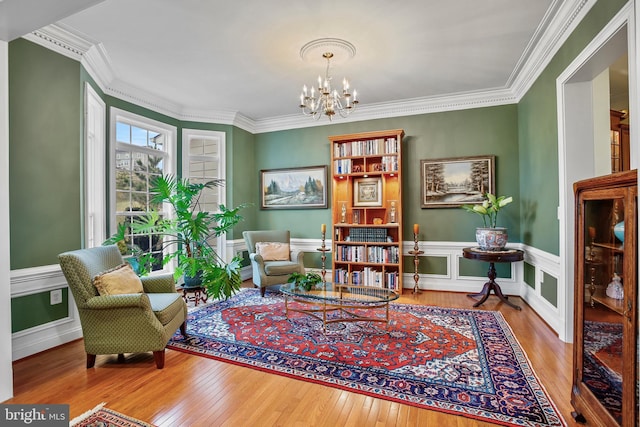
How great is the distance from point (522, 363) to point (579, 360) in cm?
75

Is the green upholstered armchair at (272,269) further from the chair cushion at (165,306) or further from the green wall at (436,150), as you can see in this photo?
the chair cushion at (165,306)

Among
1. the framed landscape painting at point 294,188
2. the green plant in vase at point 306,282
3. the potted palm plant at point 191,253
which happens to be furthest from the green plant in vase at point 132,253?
the framed landscape painting at point 294,188

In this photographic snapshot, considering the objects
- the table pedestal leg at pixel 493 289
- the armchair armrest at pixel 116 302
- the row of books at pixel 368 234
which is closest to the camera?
the armchair armrest at pixel 116 302

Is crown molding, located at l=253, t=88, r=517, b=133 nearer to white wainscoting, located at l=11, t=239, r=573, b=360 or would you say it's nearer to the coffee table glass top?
white wainscoting, located at l=11, t=239, r=573, b=360

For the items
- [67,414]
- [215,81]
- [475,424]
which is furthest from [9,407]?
[215,81]

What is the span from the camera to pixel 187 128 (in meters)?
5.38

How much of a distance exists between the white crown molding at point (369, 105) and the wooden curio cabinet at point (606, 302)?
182 cm

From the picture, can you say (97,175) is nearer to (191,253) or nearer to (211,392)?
(191,253)

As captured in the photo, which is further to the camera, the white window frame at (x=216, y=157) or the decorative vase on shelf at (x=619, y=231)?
the white window frame at (x=216, y=157)

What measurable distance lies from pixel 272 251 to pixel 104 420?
328 centimetres

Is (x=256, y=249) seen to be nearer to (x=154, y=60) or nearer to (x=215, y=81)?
(x=215, y=81)

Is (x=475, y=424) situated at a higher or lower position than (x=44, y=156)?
lower

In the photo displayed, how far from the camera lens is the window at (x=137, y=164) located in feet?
14.0

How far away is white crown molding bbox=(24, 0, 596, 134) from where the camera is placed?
287 centimetres
